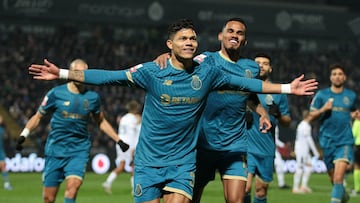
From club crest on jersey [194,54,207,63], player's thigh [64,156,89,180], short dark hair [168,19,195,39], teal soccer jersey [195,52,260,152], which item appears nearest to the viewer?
short dark hair [168,19,195,39]

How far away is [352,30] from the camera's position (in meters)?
51.1

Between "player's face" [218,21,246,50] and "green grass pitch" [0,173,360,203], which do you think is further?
"green grass pitch" [0,173,360,203]

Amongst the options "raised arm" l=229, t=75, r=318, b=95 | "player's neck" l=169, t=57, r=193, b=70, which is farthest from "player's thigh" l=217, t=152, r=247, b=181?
"player's neck" l=169, t=57, r=193, b=70

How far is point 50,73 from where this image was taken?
7.86 meters

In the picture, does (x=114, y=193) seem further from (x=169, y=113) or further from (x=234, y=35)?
(x=169, y=113)

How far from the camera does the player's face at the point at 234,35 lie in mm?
9805

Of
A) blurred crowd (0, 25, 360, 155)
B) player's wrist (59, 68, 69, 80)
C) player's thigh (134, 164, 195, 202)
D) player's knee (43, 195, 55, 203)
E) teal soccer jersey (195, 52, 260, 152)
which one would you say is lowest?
player's knee (43, 195, 55, 203)

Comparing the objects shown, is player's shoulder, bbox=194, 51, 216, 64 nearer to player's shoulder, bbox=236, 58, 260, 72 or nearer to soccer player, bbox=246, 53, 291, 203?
player's shoulder, bbox=236, 58, 260, 72

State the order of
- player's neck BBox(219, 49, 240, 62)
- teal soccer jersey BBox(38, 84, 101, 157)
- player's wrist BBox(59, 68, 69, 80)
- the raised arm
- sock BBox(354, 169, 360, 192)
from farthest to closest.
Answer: sock BBox(354, 169, 360, 192), teal soccer jersey BBox(38, 84, 101, 157), player's neck BBox(219, 49, 240, 62), the raised arm, player's wrist BBox(59, 68, 69, 80)

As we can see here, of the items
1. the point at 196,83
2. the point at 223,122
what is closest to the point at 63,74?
the point at 196,83

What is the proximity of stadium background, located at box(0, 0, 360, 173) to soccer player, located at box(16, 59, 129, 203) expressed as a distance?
56.9 feet

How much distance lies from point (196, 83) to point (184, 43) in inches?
17.0

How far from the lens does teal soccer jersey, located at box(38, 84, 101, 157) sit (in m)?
12.3

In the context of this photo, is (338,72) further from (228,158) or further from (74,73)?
(74,73)
